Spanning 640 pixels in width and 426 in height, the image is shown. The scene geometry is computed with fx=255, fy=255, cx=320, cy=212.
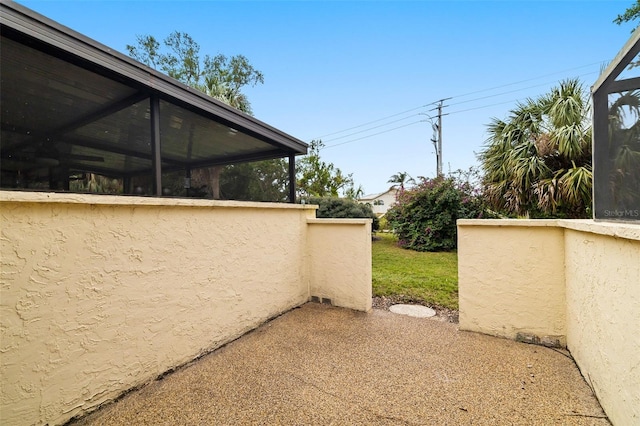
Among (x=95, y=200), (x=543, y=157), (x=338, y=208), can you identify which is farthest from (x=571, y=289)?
(x=338, y=208)

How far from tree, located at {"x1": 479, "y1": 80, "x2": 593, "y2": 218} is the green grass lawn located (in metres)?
2.53

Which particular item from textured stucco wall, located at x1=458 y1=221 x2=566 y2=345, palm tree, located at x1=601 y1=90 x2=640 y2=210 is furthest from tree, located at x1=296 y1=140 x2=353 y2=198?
palm tree, located at x1=601 y1=90 x2=640 y2=210

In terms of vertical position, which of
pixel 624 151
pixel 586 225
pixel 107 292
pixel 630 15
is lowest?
pixel 107 292

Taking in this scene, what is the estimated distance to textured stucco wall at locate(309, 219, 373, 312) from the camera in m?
4.02

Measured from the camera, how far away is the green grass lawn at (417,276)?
15.5ft

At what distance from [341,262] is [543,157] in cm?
632

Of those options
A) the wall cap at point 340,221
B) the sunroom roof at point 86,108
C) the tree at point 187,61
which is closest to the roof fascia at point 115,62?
the sunroom roof at point 86,108

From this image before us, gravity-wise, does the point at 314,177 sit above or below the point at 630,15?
below

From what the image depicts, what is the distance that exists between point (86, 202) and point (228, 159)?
7.01 feet

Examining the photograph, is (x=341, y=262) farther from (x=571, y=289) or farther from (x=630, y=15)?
(x=630, y=15)

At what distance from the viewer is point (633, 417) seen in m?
1.50

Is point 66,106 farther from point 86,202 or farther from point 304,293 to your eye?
point 304,293

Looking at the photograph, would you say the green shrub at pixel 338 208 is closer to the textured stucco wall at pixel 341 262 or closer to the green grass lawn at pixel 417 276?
the green grass lawn at pixel 417 276

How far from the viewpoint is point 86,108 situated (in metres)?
Answer: 2.42
